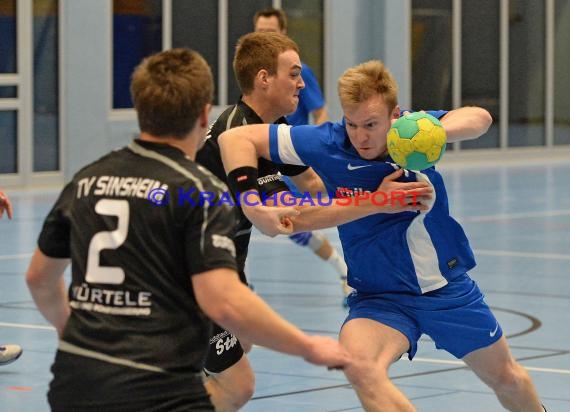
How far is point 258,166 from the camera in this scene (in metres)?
5.57

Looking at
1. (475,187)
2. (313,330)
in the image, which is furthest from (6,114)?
(313,330)

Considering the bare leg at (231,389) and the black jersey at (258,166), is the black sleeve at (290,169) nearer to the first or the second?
the black jersey at (258,166)

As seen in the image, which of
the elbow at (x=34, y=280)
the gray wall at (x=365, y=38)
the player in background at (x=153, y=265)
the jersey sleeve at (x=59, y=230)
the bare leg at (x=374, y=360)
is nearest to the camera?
the player in background at (x=153, y=265)

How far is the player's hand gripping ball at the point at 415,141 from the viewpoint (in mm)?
5086

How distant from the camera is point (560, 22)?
26516 millimetres

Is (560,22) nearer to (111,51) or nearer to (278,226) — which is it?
(111,51)

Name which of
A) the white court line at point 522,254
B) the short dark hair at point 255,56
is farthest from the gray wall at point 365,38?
the short dark hair at point 255,56

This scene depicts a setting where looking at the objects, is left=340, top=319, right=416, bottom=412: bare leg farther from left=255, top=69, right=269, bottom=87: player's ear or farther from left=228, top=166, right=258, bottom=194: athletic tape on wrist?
left=255, top=69, right=269, bottom=87: player's ear

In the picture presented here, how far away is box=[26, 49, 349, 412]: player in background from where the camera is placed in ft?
11.9

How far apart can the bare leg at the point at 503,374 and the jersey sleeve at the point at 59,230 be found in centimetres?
213

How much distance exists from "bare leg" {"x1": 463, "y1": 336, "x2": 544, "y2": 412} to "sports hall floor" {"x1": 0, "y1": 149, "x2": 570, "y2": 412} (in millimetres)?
1097

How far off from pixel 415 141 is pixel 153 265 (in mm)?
1694

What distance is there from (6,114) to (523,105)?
1142 centimetres

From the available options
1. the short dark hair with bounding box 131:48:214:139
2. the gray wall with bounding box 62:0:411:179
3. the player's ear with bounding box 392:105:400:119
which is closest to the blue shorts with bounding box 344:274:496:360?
the player's ear with bounding box 392:105:400:119
